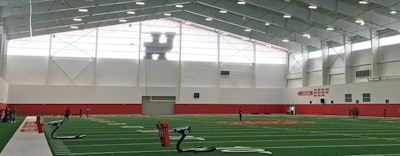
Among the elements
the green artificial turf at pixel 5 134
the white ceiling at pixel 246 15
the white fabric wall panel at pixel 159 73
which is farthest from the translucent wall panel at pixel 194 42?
the green artificial turf at pixel 5 134

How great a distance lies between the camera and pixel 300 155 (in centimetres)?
852

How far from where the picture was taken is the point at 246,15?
3666cm

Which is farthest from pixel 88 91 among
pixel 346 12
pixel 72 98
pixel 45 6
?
pixel 346 12

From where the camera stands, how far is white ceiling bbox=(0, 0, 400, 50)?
29.5 m

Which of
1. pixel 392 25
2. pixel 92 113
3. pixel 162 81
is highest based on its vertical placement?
pixel 392 25

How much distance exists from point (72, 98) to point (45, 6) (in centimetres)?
1926

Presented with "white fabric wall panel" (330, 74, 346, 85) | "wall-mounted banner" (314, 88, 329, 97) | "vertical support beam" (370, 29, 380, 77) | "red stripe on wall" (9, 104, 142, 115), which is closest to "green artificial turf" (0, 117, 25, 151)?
"red stripe on wall" (9, 104, 142, 115)

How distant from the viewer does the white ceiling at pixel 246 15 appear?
96.9 feet

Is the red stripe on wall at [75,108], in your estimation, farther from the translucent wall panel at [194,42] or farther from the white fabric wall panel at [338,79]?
the white fabric wall panel at [338,79]

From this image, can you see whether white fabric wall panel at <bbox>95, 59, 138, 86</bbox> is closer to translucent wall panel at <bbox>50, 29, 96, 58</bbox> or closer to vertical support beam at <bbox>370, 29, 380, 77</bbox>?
translucent wall panel at <bbox>50, 29, 96, 58</bbox>

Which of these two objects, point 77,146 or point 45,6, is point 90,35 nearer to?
point 45,6

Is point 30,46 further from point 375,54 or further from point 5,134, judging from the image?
point 375,54

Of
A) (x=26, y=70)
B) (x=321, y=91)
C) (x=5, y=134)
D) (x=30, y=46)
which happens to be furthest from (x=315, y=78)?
(x=5, y=134)

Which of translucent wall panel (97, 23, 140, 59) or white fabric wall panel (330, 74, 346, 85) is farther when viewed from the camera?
translucent wall panel (97, 23, 140, 59)
